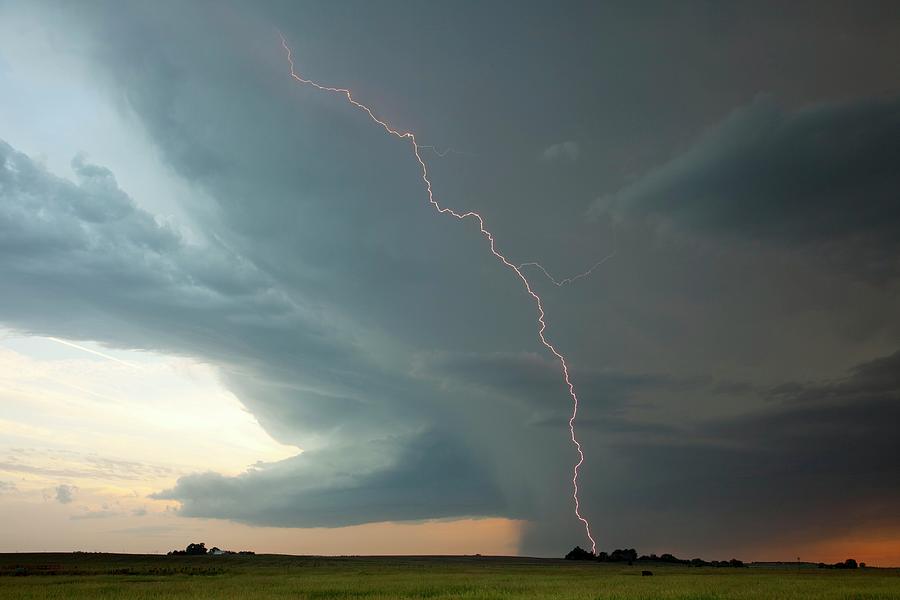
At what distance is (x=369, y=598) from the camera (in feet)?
120

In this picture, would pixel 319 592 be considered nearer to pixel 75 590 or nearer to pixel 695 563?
pixel 75 590

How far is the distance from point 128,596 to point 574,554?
151230 mm

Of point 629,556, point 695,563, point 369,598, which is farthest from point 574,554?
point 369,598

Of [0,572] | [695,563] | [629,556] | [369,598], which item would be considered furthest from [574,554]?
[369,598]

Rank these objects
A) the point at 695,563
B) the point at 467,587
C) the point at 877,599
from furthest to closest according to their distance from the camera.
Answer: the point at 695,563
the point at 467,587
the point at 877,599

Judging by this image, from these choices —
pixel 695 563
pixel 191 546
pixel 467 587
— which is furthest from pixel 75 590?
pixel 695 563

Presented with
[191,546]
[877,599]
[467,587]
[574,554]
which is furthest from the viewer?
[574,554]

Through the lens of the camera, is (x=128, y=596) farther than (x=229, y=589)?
No

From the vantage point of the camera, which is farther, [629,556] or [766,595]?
[629,556]

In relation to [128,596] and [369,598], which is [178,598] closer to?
[128,596]

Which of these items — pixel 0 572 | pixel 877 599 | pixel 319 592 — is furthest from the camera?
pixel 0 572

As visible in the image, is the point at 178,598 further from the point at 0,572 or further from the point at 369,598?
the point at 0,572

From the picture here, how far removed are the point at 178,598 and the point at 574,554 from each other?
151809 mm

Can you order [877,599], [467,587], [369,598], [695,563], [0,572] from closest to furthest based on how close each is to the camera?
[877,599] → [369,598] → [467,587] → [0,572] → [695,563]
